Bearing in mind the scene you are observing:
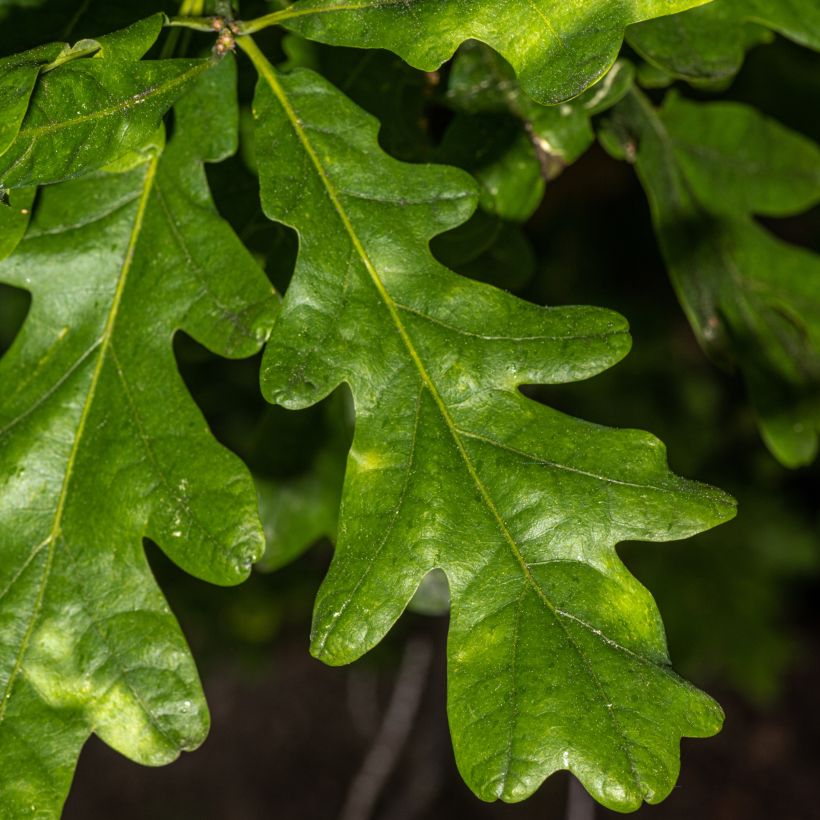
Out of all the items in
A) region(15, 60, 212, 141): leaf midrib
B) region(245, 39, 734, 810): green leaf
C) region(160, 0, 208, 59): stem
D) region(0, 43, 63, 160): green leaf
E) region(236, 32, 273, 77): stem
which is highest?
region(0, 43, 63, 160): green leaf

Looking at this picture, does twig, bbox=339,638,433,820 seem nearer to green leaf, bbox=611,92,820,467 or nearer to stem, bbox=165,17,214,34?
green leaf, bbox=611,92,820,467

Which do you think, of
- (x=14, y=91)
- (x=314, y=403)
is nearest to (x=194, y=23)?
(x=14, y=91)

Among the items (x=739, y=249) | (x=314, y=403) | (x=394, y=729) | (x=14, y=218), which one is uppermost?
(x=14, y=218)

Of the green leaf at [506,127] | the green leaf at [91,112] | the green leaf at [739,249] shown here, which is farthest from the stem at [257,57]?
the green leaf at [739,249]

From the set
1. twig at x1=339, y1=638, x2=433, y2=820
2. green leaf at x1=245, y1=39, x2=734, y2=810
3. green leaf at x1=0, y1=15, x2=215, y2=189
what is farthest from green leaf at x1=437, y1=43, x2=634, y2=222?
twig at x1=339, y1=638, x2=433, y2=820

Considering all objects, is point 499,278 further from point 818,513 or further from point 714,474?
point 818,513

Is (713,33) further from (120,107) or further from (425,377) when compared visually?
(120,107)

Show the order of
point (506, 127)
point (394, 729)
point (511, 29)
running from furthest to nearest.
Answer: point (394, 729) → point (506, 127) → point (511, 29)
